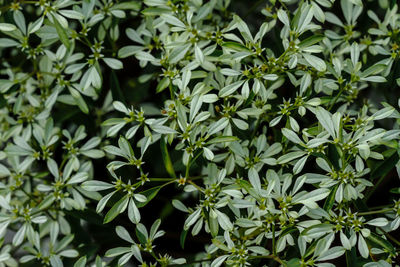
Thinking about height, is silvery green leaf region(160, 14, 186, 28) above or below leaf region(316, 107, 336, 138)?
above

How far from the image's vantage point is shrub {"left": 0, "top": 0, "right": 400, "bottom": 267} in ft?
2.60

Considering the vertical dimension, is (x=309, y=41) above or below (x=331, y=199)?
above

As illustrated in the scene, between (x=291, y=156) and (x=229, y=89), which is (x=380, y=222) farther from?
(x=229, y=89)

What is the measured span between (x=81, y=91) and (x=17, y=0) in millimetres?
270

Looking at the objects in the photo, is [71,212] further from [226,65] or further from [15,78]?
[226,65]

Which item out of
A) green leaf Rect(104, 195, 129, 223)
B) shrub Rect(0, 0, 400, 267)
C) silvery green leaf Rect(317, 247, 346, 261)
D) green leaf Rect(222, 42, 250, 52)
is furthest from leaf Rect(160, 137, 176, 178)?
silvery green leaf Rect(317, 247, 346, 261)

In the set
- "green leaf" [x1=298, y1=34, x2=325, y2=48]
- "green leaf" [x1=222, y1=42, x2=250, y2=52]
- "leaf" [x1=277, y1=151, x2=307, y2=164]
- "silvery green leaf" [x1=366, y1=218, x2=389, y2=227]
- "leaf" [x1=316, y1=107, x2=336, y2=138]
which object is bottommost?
"silvery green leaf" [x1=366, y1=218, x2=389, y2=227]

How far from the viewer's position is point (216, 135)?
2.94 feet

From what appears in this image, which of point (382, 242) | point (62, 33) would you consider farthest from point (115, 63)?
point (382, 242)

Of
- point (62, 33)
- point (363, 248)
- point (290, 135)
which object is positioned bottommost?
point (363, 248)

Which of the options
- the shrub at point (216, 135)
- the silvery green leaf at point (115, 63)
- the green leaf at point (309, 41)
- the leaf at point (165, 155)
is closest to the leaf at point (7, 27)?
the shrub at point (216, 135)

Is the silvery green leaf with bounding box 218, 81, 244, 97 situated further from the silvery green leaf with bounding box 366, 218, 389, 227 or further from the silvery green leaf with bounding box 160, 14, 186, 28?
the silvery green leaf with bounding box 366, 218, 389, 227

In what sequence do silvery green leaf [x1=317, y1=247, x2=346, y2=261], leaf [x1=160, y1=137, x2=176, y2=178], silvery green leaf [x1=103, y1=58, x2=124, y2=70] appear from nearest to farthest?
silvery green leaf [x1=317, y1=247, x2=346, y2=261] < leaf [x1=160, y1=137, x2=176, y2=178] < silvery green leaf [x1=103, y1=58, x2=124, y2=70]

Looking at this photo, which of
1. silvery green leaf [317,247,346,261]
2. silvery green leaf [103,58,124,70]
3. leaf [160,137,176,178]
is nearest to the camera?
silvery green leaf [317,247,346,261]
